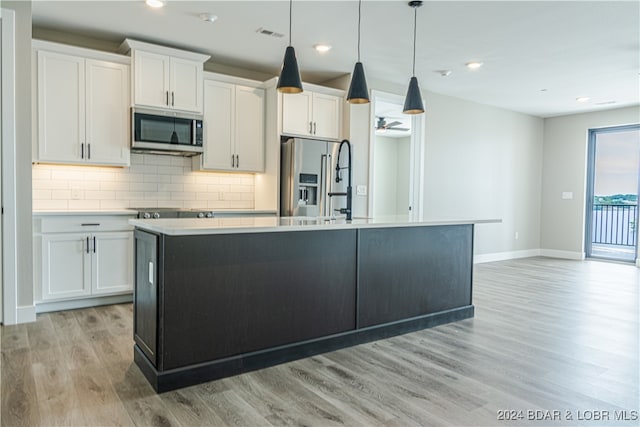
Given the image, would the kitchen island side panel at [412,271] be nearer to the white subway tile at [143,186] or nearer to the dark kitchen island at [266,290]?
the dark kitchen island at [266,290]

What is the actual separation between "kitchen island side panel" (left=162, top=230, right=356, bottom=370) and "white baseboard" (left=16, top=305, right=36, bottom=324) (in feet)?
6.31

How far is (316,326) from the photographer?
2.80 meters

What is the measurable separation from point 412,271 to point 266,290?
1287 millimetres

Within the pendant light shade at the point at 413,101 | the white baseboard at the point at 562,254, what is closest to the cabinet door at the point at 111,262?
the pendant light shade at the point at 413,101

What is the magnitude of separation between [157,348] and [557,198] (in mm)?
7856

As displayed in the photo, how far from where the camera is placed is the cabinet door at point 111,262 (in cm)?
386

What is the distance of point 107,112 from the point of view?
4.08 meters

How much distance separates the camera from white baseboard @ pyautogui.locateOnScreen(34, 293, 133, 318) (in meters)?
3.71

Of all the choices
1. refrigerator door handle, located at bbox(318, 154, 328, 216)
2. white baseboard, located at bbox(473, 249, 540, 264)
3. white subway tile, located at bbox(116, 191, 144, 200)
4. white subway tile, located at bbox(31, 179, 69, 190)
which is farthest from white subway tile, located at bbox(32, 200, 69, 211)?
white baseboard, located at bbox(473, 249, 540, 264)

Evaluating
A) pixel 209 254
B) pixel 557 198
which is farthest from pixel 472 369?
pixel 557 198

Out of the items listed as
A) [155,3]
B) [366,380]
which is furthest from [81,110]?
[366,380]

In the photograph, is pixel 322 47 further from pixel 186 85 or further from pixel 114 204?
pixel 114 204

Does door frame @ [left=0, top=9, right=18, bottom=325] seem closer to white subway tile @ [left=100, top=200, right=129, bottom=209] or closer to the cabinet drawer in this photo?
the cabinet drawer

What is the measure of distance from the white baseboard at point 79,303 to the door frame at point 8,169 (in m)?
0.35
